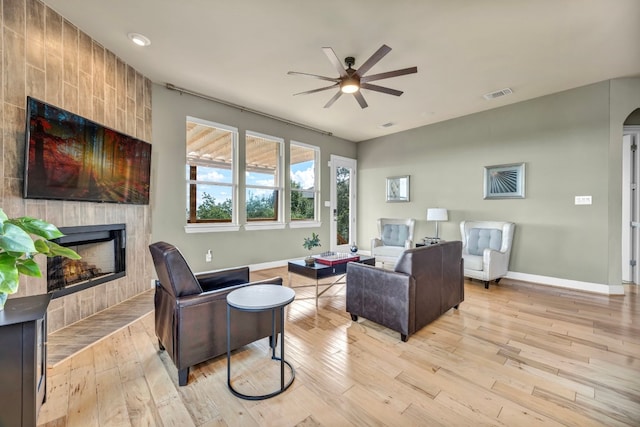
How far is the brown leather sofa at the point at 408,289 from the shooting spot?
2.29m

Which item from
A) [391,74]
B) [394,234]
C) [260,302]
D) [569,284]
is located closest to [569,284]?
[569,284]

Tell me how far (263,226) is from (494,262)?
12.5 feet

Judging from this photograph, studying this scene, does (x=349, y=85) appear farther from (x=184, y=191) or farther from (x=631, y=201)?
(x=631, y=201)

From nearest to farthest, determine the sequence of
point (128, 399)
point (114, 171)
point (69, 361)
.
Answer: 1. point (128, 399)
2. point (69, 361)
3. point (114, 171)

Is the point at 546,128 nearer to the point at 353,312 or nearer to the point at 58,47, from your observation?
the point at 353,312

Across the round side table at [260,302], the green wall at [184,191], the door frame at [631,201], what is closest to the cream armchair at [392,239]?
the green wall at [184,191]

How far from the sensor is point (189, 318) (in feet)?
5.61

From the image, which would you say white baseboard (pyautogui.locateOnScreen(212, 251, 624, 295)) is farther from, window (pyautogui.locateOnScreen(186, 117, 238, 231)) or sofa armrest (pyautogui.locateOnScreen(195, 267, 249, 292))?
window (pyautogui.locateOnScreen(186, 117, 238, 231))

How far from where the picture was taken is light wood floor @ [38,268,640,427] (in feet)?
4.91

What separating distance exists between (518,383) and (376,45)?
3166mm

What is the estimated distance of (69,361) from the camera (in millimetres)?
2025

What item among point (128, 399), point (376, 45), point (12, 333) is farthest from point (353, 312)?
point (376, 45)

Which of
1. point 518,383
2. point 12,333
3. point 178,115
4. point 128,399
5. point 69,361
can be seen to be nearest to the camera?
point 12,333

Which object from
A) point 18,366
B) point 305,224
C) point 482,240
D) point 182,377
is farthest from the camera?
point 305,224
